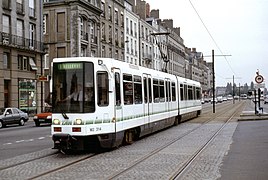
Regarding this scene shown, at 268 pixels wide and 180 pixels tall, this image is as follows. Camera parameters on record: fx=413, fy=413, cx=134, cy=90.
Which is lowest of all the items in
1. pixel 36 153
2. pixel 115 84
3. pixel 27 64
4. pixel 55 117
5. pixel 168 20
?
pixel 36 153

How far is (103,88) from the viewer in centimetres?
1327

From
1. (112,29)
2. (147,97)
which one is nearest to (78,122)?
(147,97)

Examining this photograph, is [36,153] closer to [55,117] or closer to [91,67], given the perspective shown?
[55,117]

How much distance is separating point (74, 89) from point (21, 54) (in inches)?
1222

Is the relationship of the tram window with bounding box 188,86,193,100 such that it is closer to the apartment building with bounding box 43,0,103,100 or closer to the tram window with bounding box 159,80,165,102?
the tram window with bounding box 159,80,165,102

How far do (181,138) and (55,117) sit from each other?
6361mm

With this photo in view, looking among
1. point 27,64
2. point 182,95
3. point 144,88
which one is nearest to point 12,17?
point 27,64

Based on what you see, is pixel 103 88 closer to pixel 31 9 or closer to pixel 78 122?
pixel 78 122

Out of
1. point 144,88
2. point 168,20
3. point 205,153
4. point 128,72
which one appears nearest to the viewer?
point 205,153

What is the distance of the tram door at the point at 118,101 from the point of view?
541 inches

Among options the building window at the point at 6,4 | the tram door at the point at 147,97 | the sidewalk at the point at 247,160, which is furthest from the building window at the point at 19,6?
the sidewalk at the point at 247,160

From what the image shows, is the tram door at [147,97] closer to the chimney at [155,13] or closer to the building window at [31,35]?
the building window at [31,35]

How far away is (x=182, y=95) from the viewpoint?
26.6 metres

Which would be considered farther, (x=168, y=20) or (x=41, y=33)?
(x=168, y=20)
